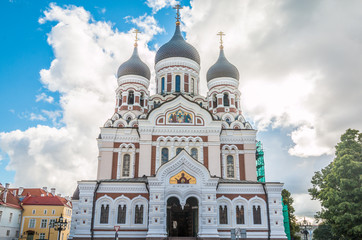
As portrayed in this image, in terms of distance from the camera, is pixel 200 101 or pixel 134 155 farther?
pixel 200 101

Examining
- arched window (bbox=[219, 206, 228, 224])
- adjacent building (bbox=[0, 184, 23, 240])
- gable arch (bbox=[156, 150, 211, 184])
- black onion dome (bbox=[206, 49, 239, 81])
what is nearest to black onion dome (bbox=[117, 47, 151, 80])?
black onion dome (bbox=[206, 49, 239, 81])

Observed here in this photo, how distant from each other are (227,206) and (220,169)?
4.27m

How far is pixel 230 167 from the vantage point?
26.8m

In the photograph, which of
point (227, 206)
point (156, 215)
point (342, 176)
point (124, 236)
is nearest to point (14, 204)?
point (124, 236)

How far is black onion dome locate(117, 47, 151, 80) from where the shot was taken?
31.4 metres

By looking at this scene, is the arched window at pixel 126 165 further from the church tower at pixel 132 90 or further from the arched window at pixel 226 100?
the arched window at pixel 226 100

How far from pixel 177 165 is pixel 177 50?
15.8 meters

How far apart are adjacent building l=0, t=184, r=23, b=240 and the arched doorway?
2037cm

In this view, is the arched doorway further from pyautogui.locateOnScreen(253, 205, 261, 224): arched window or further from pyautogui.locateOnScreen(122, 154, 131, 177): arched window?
pyautogui.locateOnScreen(122, 154, 131, 177): arched window

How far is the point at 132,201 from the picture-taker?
21141 millimetres

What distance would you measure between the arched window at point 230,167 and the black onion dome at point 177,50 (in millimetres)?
11620

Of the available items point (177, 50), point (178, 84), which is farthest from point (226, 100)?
point (177, 50)

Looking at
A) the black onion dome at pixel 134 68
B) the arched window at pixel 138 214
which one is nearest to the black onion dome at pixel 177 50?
the black onion dome at pixel 134 68

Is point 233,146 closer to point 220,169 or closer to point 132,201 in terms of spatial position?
point 220,169
